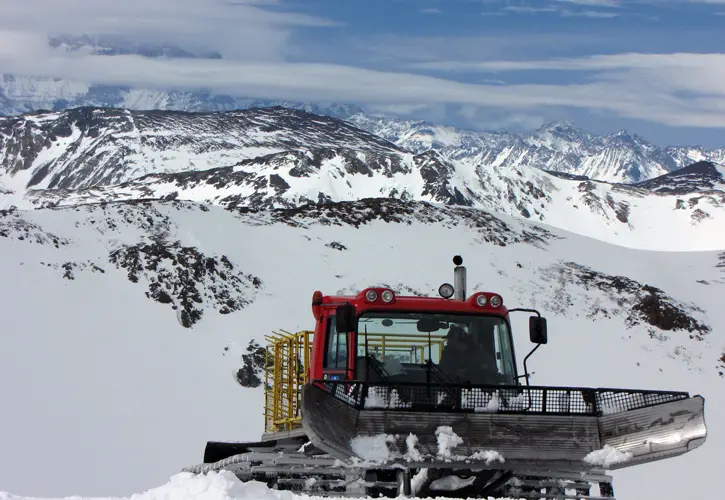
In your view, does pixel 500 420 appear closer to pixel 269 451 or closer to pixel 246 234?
pixel 269 451

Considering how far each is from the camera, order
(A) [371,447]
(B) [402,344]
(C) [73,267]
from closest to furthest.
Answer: (A) [371,447] < (B) [402,344] < (C) [73,267]

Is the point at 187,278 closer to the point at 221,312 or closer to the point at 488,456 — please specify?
the point at 221,312

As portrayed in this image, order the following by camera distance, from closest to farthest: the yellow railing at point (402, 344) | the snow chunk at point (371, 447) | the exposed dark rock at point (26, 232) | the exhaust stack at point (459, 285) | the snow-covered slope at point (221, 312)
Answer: the snow chunk at point (371, 447)
the yellow railing at point (402, 344)
the exhaust stack at point (459, 285)
the snow-covered slope at point (221, 312)
the exposed dark rock at point (26, 232)

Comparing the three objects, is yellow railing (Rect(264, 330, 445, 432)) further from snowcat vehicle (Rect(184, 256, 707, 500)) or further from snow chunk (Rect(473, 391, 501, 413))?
snow chunk (Rect(473, 391, 501, 413))

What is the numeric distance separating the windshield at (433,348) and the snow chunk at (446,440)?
1.27 meters

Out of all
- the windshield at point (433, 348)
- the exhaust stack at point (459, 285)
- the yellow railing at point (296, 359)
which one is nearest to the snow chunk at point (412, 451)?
the windshield at point (433, 348)

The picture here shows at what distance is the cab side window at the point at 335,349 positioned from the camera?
10.9m

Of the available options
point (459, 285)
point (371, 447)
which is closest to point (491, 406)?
point (371, 447)

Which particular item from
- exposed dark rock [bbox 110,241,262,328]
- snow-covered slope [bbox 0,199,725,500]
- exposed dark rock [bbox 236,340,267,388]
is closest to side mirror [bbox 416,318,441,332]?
snow-covered slope [bbox 0,199,725,500]

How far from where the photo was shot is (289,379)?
42.0 feet

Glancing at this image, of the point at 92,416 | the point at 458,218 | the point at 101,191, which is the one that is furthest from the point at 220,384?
the point at 101,191

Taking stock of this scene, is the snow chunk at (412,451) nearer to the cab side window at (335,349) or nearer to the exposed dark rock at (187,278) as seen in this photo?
Result: the cab side window at (335,349)

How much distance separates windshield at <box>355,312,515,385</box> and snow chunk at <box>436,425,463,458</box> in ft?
4.16

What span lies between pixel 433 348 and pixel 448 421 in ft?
5.66
